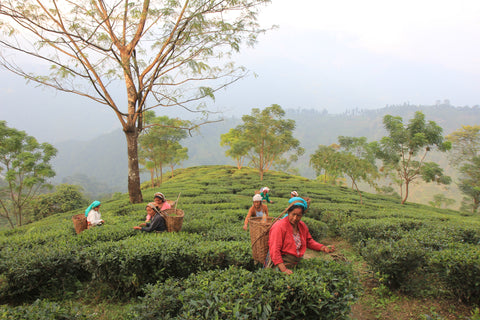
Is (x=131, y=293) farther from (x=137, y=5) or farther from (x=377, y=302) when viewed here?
(x=137, y=5)

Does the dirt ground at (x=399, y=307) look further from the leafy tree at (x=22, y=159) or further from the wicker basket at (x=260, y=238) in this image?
the leafy tree at (x=22, y=159)

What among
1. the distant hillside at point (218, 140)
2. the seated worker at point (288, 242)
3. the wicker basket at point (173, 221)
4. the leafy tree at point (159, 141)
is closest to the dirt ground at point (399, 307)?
the seated worker at point (288, 242)

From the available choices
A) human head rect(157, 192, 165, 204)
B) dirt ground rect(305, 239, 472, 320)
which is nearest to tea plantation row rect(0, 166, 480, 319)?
dirt ground rect(305, 239, 472, 320)

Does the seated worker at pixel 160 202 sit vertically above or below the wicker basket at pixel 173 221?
above

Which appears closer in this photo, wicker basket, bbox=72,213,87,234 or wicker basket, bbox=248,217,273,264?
wicker basket, bbox=248,217,273,264

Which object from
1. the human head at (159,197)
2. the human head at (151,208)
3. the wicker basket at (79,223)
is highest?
the human head at (159,197)

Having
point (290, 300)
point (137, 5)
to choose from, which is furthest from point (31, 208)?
point (290, 300)

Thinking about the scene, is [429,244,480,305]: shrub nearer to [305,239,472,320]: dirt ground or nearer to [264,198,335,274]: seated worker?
[305,239,472,320]: dirt ground

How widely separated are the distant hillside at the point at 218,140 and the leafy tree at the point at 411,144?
3864 inches

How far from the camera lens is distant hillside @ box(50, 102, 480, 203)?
123 meters

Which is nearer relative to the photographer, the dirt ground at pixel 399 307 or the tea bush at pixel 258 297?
the tea bush at pixel 258 297

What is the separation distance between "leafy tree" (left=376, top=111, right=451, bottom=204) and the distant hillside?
3864 inches

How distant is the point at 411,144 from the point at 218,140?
135 m

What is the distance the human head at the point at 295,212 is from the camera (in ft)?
10.6
